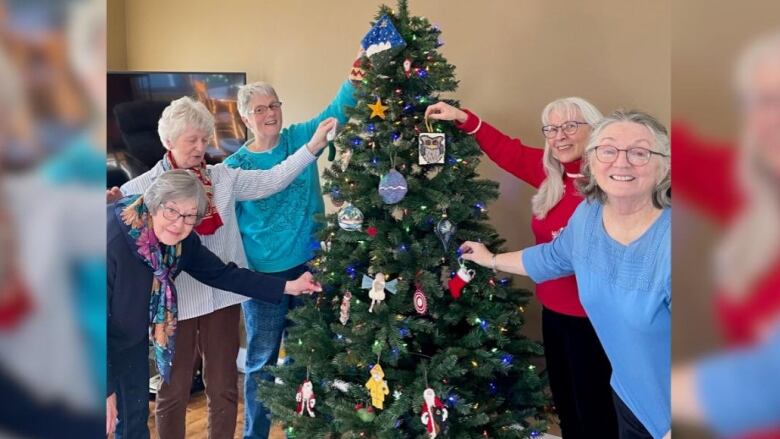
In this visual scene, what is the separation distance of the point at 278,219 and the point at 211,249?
13.4 inches

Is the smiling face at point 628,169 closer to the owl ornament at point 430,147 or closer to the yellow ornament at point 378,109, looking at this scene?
the owl ornament at point 430,147

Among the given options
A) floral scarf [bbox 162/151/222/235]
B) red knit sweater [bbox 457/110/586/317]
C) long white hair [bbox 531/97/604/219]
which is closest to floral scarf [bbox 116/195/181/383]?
floral scarf [bbox 162/151/222/235]

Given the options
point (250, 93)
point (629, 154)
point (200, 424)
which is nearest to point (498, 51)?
point (250, 93)

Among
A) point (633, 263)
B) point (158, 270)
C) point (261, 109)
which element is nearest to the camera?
point (633, 263)

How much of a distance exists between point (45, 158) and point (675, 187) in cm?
34

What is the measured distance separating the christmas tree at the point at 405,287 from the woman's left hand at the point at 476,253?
0.13ft

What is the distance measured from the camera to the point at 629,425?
1674 millimetres

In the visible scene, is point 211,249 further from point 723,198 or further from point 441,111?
point 723,198

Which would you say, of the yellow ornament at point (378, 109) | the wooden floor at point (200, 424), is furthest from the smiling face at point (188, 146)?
the wooden floor at point (200, 424)

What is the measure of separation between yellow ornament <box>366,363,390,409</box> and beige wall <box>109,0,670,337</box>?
3.55ft

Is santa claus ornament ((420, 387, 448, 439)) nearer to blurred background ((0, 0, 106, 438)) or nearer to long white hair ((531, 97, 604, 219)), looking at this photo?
long white hair ((531, 97, 604, 219))

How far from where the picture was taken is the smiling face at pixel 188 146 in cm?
235

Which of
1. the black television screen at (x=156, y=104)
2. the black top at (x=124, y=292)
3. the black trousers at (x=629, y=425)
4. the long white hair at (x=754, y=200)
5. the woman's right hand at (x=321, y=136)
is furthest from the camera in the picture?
the black television screen at (x=156, y=104)

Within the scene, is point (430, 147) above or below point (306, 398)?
above
